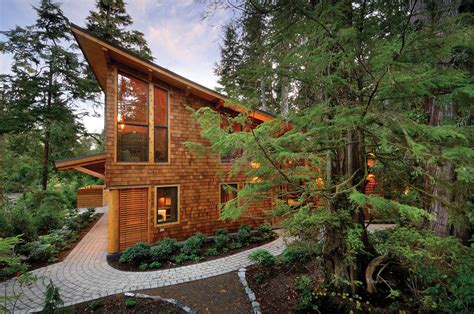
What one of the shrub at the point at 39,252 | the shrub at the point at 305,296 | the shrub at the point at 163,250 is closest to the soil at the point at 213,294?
the shrub at the point at 305,296

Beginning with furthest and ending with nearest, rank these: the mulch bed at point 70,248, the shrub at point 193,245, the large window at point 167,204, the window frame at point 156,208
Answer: the large window at point 167,204 < the window frame at point 156,208 < the shrub at point 193,245 < the mulch bed at point 70,248

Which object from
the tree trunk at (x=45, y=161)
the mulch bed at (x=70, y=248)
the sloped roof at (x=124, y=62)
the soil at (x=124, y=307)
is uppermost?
the sloped roof at (x=124, y=62)

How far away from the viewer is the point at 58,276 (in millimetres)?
4867

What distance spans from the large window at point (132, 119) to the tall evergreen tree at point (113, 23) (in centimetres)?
939

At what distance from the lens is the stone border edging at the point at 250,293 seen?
331 centimetres

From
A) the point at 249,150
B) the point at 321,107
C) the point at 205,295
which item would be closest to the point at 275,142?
the point at 249,150

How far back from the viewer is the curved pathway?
3998 millimetres

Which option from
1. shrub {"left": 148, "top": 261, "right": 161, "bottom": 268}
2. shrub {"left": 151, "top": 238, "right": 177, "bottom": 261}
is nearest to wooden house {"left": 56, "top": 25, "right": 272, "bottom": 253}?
shrub {"left": 151, "top": 238, "right": 177, "bottom": 261}

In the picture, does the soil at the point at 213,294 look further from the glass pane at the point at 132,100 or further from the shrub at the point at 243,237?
the glass pane at the point at 132,100

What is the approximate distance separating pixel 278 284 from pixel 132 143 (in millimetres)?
5626

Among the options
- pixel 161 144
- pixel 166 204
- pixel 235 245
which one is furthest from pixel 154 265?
pixel 161 144

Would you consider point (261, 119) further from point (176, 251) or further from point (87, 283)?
point (87, 283)

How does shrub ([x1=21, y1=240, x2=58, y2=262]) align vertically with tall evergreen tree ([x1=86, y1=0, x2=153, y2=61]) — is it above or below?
below

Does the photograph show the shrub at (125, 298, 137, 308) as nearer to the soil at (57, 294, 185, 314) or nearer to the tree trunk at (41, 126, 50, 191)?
the soil at (57, 294, 185, 314)
